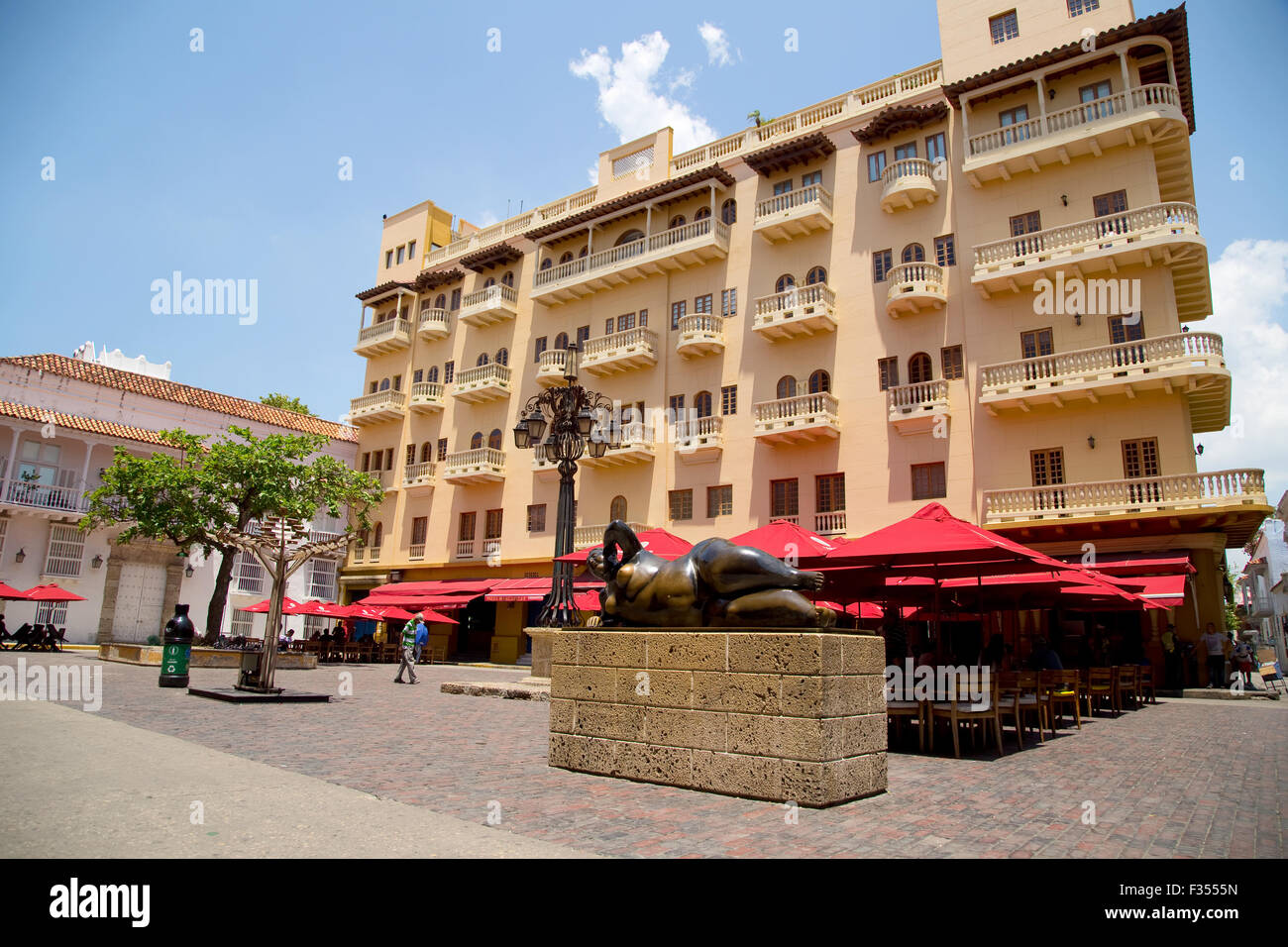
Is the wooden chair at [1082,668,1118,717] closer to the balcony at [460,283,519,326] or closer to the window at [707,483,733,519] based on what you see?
the window at [707,483,733,519]

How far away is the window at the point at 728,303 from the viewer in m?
29.0

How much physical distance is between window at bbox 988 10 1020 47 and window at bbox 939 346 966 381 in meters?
10.2

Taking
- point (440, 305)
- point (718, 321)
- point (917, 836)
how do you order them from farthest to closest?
1. point (440, 305)
2. point (718, 321)
3. point (917, 836)

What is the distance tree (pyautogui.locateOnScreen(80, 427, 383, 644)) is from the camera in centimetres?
2691

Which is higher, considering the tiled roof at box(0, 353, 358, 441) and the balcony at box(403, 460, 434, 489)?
the tiled roof at box(0, 353, 358, 441)

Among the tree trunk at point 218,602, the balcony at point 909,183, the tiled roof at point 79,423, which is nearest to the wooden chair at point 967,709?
the balcony at point 909,183

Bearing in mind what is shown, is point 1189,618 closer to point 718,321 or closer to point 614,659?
point 718,321

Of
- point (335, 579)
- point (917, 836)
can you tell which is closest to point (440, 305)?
point (335, 579)

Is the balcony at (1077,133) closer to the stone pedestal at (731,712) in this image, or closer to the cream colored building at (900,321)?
the cream colored building at (900,321)

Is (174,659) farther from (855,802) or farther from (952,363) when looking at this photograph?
(952,363)

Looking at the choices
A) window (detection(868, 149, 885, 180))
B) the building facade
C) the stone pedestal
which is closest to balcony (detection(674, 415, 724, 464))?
window (detection(868, 149, 885, 180))
